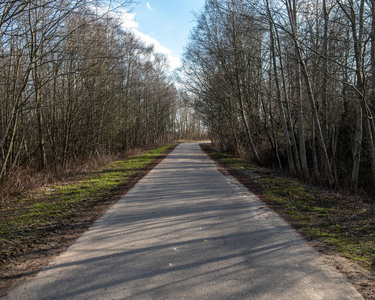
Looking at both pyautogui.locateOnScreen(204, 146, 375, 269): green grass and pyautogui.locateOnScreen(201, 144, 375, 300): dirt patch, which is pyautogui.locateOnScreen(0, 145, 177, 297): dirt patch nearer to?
pyautogui.locateOnScreen(201, 144, 375, 300): dirt patch

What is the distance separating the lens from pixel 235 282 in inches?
121

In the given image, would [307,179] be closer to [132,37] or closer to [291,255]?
[291,255]

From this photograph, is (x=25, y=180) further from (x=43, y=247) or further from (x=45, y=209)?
(x=43, y=247)

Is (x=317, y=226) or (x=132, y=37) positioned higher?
(x=132, y=37)

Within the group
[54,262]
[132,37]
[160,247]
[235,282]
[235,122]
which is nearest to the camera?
[235,282]

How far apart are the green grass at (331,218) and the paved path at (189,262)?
1.45 ft

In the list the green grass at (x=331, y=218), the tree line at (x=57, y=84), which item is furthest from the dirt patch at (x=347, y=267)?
the tree line at (x=57, y=84)

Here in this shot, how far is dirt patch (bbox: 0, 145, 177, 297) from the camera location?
134 inches

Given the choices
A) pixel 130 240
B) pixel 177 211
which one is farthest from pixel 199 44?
pixel 130 240

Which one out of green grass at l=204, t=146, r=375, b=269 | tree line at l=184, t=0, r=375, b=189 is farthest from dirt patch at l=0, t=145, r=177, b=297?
tree line at l=184, t=0, r=375, b=189

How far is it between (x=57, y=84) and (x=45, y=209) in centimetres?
907

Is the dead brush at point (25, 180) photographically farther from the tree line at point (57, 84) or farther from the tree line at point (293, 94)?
the tree line at point (293, 94)

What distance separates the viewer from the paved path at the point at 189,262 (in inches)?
116

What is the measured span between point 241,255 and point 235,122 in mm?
19737
